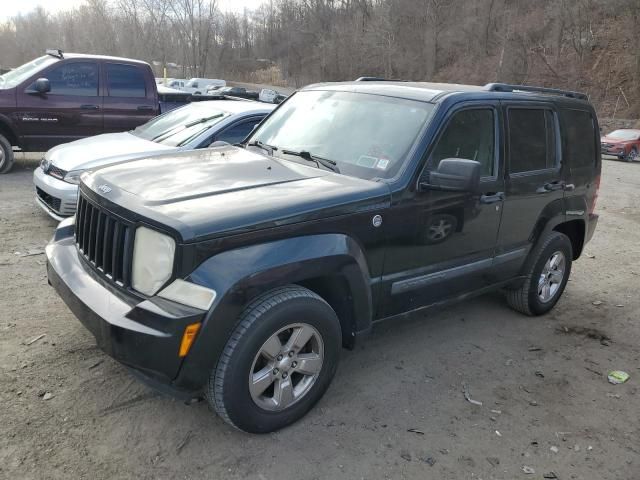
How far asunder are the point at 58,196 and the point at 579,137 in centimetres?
525

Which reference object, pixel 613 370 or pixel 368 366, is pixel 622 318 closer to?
pixel 613 370

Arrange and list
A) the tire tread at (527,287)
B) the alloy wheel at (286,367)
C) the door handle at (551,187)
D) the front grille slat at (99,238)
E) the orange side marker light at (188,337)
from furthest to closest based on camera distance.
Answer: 1. the tire tread at (527,287)
2. the door handle at (551,187)
3. the front grille slat at (99,238)
4. the alloy wheel at (286,367)
5. the orange side marker light at (188,337)

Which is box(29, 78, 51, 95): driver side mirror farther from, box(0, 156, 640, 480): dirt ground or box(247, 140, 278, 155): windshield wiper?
box(247, 140, 278, 155): windshield wiper

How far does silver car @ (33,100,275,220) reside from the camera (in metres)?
5.88

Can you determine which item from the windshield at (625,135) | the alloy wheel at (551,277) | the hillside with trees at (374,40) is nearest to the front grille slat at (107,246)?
the alloy wheel at (551,277)

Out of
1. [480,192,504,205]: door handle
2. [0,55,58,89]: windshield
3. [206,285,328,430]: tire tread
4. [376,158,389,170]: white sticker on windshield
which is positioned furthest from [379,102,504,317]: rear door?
[0,55,58,89]: windshield

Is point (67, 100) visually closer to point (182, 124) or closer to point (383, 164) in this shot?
point (182, 124)

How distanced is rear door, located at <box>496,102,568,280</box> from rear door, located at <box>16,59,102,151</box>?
7311 millimetres

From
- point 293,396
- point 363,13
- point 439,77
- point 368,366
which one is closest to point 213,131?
point 368,366

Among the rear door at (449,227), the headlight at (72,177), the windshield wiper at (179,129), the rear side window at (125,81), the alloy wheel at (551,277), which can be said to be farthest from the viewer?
the rear side window at (125,81)

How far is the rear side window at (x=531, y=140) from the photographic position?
13.8ft

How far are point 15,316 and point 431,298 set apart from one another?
311 centimetres

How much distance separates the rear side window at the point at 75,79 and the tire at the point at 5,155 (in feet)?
3.57

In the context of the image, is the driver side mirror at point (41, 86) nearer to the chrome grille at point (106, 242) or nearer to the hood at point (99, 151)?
the hood at point (99, 151)
